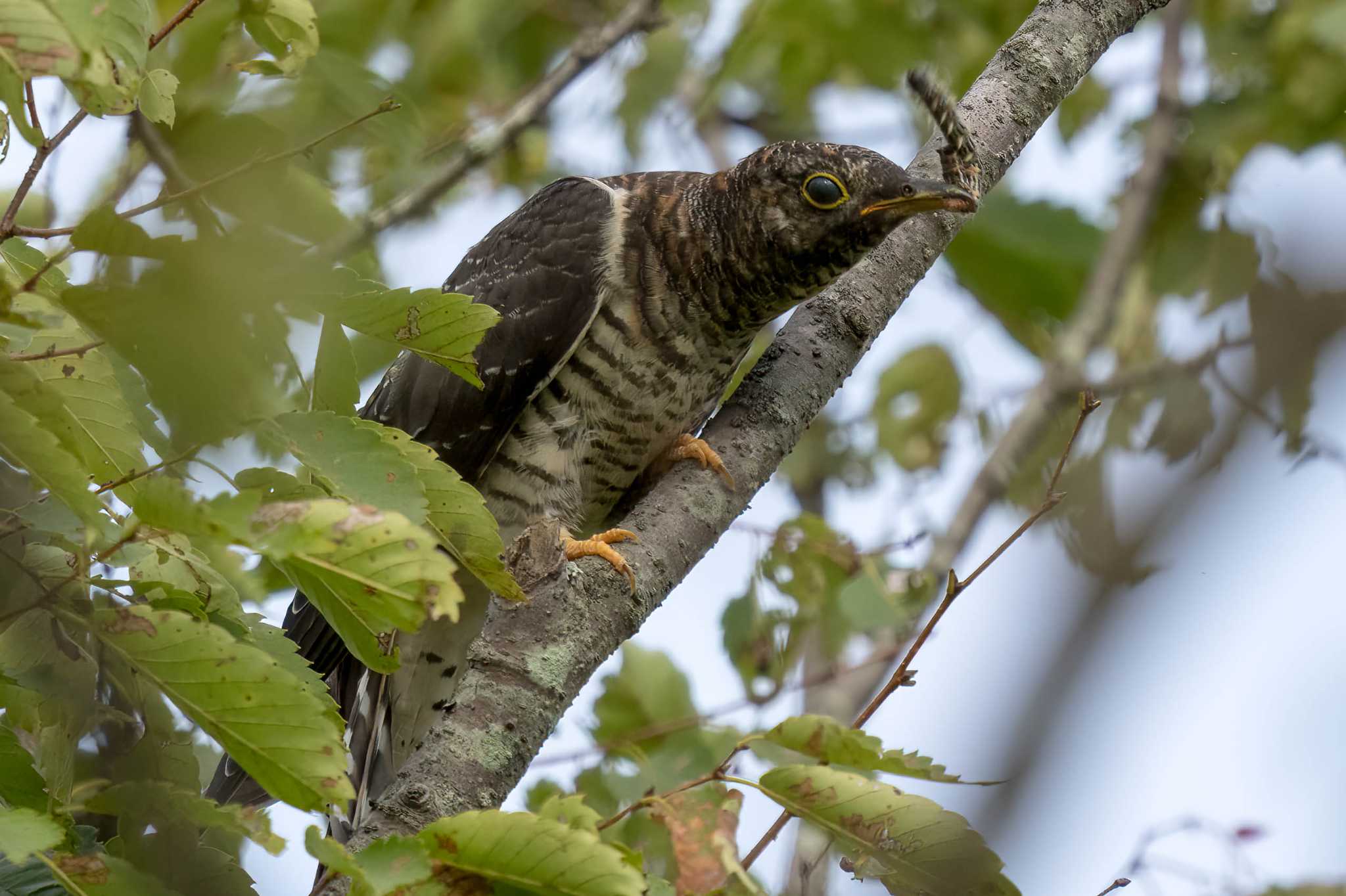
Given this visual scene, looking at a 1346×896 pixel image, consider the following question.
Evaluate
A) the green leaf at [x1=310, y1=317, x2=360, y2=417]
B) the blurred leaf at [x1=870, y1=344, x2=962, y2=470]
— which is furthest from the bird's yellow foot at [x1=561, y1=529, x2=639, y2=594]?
the blurred leaf at [x1=870, y1=344, x2=962, y2=470]

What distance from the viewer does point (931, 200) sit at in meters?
3.12

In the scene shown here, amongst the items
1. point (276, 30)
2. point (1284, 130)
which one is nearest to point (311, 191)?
point (276, 30)

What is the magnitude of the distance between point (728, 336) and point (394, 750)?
5.42ft

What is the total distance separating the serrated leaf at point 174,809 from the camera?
1.60 meters

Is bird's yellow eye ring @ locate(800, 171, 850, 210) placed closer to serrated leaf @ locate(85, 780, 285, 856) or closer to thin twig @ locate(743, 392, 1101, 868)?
thin twig @ locate(743, 392, 1101, 868)

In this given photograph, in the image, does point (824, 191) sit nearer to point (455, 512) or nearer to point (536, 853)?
point (455, 512)

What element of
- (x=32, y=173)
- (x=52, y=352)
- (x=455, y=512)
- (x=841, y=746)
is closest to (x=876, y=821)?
(x=841, y=746)

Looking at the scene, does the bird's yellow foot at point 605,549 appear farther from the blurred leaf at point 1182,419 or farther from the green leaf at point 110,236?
the blurred leaf at point 1182,419

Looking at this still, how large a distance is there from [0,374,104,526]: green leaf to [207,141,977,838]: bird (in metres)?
1.93

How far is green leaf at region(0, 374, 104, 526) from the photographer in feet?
4.89

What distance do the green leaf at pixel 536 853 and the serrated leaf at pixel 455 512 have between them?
45 centimetres

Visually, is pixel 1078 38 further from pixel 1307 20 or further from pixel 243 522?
pixel 243 522

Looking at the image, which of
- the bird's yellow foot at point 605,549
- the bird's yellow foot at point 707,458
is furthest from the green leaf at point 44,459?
the bird's yellow foot at point 707,458

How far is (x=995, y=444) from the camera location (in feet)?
16.4
